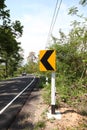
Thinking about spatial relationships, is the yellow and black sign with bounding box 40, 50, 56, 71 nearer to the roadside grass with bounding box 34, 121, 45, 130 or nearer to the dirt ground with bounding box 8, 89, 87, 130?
the dirt ground with bounding box 8, 89, 87, 130

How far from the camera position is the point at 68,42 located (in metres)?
18.4

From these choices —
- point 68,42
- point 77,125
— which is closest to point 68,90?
point 68,42

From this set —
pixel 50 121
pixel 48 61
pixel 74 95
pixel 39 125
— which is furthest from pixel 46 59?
pixel 74 95

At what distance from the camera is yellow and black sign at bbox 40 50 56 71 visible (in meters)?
11.1

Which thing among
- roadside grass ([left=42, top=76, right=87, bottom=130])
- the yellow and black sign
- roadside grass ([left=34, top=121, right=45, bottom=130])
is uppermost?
the yellow and black sign

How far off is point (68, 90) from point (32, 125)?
24.0ft

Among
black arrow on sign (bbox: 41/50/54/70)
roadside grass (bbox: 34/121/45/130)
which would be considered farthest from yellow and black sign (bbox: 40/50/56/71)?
roadside grass (bbox: 34/121/45/130)

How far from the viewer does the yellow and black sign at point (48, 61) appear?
11094mm

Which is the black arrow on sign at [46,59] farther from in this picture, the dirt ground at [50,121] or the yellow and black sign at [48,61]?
the dirt ground at [50,121]

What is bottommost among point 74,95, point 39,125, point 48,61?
point 39,125

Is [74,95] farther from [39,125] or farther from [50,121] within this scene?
[39,125]

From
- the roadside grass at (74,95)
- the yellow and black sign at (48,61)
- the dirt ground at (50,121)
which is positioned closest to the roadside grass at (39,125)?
the dirt ground at (50,121)

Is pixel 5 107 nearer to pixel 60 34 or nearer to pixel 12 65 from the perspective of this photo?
pixel 60 34

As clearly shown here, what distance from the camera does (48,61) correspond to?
1111 centimetres
